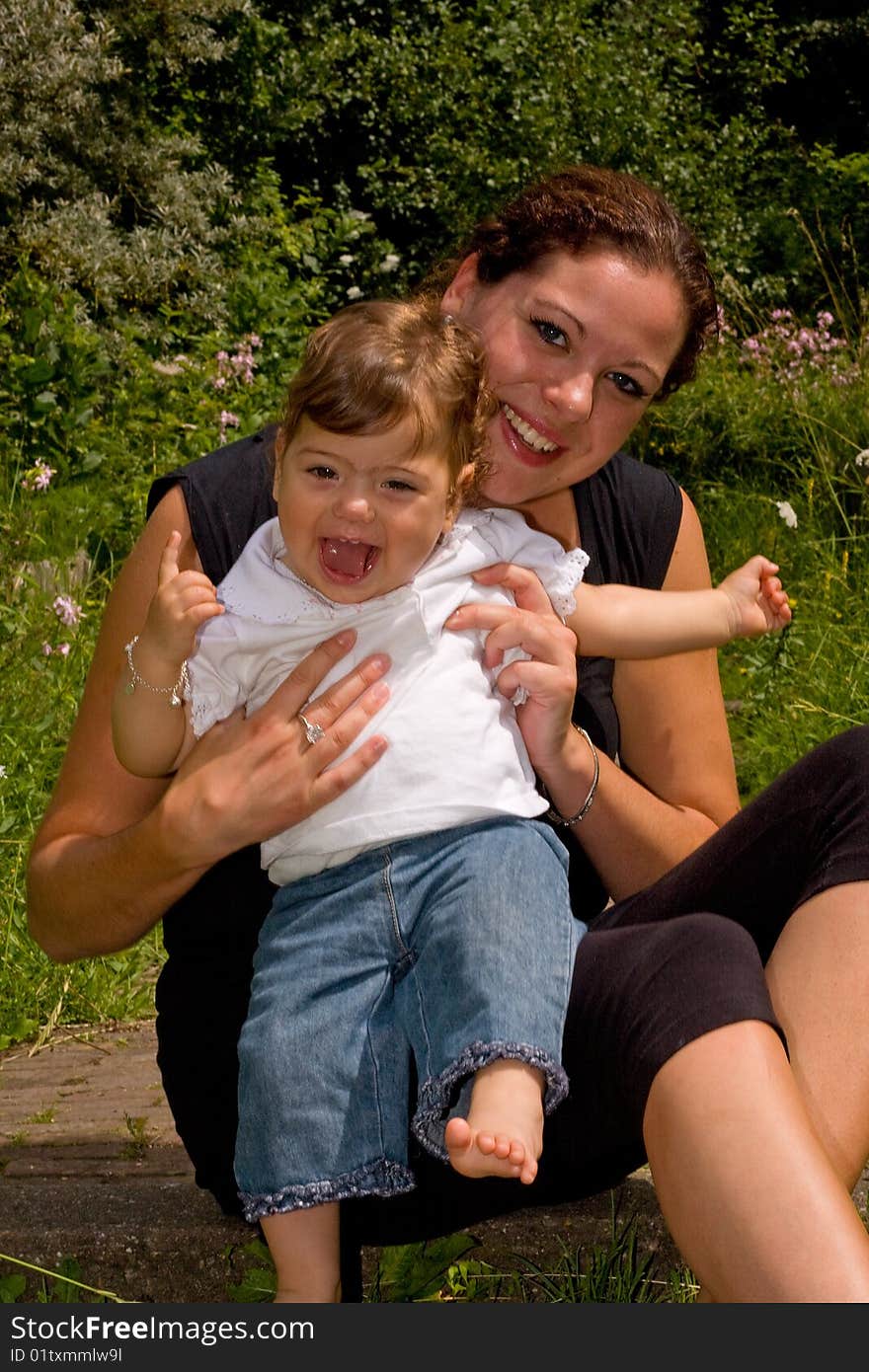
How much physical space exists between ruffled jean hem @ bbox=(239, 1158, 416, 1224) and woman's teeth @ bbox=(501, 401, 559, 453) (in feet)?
3.44

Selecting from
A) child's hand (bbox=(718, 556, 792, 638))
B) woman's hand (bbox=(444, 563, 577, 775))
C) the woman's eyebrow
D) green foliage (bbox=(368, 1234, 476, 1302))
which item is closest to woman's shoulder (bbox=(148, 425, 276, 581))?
woman's hand (bbox=(444, 563, 577, 775))

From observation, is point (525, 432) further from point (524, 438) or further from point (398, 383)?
point (398, 383)

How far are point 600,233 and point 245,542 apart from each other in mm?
720

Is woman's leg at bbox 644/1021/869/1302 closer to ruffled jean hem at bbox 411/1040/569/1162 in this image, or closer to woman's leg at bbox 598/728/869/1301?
woman's leg at bbox 598/728/869/1301

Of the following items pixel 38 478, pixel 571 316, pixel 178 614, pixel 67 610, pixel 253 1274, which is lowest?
pixel 38 478

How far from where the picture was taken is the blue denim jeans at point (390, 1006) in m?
1.96

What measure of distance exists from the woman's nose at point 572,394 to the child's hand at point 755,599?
13.4 inches

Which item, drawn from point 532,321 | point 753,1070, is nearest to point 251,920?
point 753,1070

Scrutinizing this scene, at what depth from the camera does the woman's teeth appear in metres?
2.43

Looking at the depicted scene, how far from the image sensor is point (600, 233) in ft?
8.14

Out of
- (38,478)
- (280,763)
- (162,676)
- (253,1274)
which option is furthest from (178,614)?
(38,478)

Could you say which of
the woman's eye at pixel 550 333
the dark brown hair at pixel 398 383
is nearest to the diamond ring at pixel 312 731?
the dark brown hair at pixel 398 383

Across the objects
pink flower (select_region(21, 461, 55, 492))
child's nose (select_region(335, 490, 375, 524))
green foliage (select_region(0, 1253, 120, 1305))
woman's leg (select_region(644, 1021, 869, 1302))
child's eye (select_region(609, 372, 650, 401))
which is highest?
child's eye (select_region(609, 372, 650, 401))

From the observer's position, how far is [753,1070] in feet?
5.85
